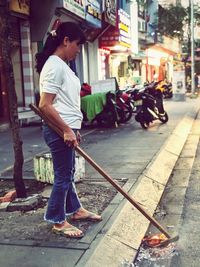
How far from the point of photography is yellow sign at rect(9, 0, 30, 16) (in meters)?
12.4

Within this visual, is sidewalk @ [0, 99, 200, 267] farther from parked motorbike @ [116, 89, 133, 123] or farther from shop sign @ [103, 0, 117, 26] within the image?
shop sign @ [103, 0, 117, 26]

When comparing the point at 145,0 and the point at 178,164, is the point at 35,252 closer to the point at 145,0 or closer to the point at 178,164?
the point at 178,164

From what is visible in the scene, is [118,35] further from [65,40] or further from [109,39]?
[65,40]

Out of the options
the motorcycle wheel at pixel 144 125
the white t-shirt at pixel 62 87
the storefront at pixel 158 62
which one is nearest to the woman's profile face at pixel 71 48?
the white t-shirt at pixel 62 87

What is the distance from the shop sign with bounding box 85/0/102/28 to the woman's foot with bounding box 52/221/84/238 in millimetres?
12492

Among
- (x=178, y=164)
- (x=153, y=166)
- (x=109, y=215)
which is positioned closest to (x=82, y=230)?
(x=109, y=215)

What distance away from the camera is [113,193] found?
17.7 ft

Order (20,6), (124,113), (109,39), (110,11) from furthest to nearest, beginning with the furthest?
(109,39) < (110,11) < (20,6) < (124,113)

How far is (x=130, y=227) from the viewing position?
4.37 m

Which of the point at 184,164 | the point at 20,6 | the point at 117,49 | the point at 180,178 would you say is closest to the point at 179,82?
the point at 117,49

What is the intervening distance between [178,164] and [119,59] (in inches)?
756

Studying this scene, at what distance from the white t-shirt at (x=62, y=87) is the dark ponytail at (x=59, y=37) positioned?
0.41 ft

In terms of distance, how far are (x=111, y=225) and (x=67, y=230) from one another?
17.8 inches

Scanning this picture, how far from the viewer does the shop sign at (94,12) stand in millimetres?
15812
